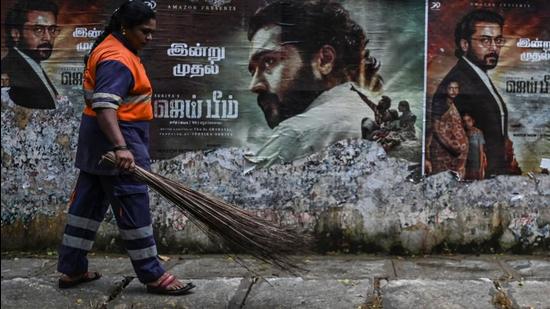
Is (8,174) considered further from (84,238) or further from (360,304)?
(360,304)

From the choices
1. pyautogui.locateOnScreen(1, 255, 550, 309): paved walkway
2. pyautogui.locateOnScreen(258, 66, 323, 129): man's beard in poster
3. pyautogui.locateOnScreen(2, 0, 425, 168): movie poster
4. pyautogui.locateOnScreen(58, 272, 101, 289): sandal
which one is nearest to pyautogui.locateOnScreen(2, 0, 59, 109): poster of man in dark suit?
pyautogui.locateOnScreen(2, 0, 425, 168): movie poster

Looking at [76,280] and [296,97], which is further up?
[296,97]

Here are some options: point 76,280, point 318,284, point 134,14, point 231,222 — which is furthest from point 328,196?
point 134,14

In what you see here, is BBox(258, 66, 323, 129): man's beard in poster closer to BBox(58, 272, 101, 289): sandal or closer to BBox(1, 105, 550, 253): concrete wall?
BBox(1, 105, 550, 253): concrete wall

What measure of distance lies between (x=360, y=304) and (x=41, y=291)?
1988 millimetres

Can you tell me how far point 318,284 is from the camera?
15.0 feet

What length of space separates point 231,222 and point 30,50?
2325mm

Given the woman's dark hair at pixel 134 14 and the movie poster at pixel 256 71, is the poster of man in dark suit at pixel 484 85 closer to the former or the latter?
the movie poster at pixel 256 71

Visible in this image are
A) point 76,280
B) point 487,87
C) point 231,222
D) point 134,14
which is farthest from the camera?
point 487,87

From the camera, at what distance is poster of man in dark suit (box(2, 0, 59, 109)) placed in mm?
5297

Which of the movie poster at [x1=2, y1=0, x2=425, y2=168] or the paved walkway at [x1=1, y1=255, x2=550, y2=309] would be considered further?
the movie poster at [x1=2, y1=0, x2=425, y2=168]

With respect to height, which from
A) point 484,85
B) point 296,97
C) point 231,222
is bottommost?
point 231,222

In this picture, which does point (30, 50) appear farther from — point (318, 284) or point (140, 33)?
point (318, 284)

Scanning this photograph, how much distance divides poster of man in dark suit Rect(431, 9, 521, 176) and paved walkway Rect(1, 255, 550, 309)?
76 cm
